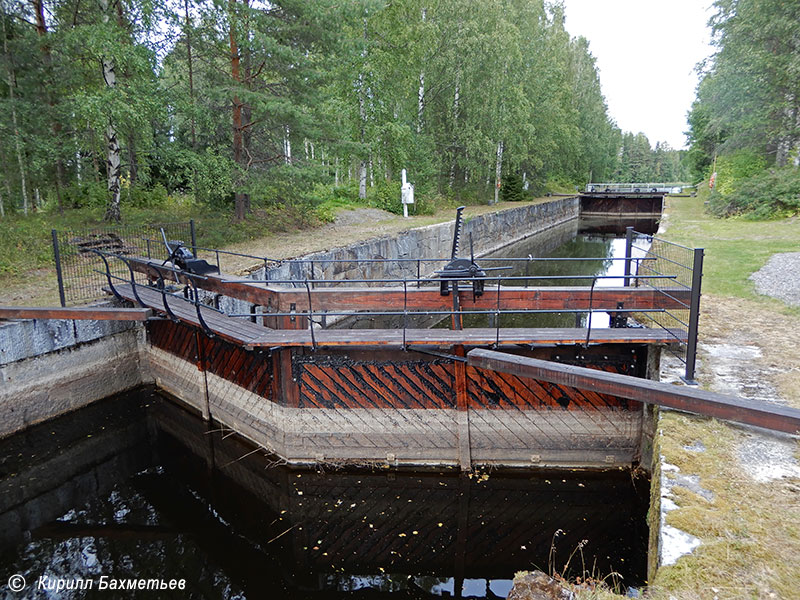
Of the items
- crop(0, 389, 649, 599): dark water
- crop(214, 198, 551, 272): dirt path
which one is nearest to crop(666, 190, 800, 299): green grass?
crop(0, 389, 649, 599): dark water

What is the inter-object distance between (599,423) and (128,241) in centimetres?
1253

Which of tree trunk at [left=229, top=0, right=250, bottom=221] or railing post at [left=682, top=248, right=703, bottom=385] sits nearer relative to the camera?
railing post at [left=682, top=248, right=703, bottom=385]

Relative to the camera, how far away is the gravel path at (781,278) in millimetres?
9801

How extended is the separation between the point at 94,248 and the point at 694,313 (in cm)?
1211

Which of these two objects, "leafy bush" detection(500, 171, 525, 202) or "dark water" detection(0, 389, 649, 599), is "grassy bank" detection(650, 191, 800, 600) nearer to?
"dark water" detection(0, 389, 649, 599)

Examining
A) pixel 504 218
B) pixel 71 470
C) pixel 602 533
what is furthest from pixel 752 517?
pixel 504 218

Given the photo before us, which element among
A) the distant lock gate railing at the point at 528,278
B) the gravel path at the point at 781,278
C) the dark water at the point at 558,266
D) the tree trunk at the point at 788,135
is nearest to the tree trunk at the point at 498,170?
the dark water at the point at 558,266

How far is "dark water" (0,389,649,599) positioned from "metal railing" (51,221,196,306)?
3.19m

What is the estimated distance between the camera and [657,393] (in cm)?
535

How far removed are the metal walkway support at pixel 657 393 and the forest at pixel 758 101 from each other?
19970 mm

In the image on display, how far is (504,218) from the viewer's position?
28391mm

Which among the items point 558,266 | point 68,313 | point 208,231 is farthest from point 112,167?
point 558,266

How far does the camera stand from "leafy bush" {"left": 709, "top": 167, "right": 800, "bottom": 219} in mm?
20906

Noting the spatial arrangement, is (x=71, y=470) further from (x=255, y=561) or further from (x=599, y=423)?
(x=599, y=423)
